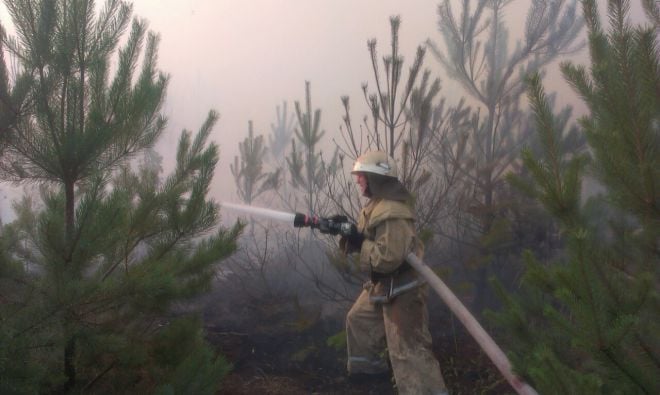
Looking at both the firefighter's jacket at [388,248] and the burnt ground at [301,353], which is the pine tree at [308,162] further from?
the firefighter's jacket at [388,248]

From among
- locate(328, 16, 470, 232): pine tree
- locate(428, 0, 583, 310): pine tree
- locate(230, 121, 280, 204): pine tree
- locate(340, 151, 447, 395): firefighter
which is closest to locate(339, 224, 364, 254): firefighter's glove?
locate(340, 151, 447, 395): firefighter

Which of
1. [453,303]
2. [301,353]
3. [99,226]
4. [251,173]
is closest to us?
[99,226]

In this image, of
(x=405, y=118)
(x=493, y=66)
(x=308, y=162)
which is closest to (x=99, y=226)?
(x=405, y=118)

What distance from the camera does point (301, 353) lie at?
4.57 meters

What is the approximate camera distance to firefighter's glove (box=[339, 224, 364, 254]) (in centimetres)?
349

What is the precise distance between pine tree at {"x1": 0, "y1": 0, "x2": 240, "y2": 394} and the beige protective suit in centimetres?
110

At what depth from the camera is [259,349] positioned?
15.7 feet

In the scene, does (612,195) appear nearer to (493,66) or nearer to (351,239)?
(351,239)

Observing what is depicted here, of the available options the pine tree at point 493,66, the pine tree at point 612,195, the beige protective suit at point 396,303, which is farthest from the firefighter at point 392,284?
the pine tree at point 493,66

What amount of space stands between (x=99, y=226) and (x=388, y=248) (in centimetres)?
180

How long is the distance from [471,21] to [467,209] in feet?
7.15

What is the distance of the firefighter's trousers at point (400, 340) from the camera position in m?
3.39

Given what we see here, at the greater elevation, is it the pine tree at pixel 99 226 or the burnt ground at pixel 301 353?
the pine tree at pixel 99 226

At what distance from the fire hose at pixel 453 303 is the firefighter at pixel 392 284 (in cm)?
11
